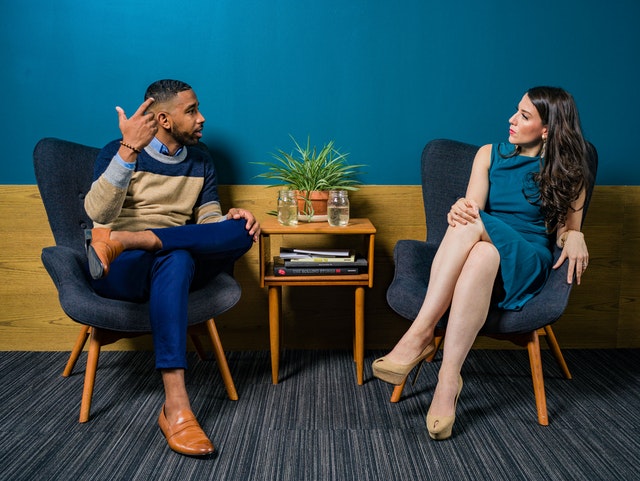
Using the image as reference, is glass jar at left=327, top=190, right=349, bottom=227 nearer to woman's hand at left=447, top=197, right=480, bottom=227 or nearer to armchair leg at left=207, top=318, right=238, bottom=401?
woman's hand at left=447, top=197, right=480, bottom=227

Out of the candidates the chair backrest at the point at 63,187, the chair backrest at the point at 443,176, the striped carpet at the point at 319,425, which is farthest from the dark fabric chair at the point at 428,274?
the chair backrest at the point at 63,187

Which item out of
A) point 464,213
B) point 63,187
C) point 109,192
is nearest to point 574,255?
point 464,213

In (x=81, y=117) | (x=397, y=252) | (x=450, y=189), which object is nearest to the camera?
(x=397, y=252)

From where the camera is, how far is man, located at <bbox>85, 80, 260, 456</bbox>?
1.92 meters

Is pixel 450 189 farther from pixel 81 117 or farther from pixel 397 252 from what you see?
→ pixel 81 117

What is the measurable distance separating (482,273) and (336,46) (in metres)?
1.28

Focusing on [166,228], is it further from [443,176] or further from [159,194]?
[443,176]

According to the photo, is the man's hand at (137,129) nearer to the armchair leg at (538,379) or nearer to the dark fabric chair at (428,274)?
the dark fabric chair at (428,274)

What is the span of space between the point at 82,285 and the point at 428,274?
1256mm

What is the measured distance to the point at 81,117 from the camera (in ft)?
8.77

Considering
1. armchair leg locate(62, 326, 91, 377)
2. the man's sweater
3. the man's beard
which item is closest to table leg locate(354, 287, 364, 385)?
the man's sweater

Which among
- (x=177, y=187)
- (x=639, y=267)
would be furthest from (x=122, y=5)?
(x=639, y=267)

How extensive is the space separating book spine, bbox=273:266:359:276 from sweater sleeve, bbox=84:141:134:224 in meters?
0.65

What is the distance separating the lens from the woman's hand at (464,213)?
2047 millimetres
